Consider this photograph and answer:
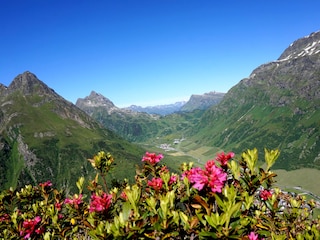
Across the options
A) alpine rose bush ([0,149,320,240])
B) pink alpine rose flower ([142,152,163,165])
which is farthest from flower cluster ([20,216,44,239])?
pink alpine rose flower ([142,152,163,165])

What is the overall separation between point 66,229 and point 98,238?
661 cm

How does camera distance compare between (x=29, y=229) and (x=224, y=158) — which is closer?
(x=224, y=158)

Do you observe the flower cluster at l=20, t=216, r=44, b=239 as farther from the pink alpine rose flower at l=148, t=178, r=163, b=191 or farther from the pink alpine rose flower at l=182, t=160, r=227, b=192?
the pink alpine rose flower at l=182, t=160, r=227, b=192

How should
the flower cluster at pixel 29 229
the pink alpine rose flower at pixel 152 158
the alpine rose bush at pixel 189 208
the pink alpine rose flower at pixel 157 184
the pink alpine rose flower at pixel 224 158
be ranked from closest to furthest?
the alpine rose bush at pixel 189 208
the pink alpine rose flower at pixel 224 158
the pink alpine rose flower at pixel 157 184
the flower cluster at pixel 29 229
the pink alpine rose flower at pixel 152 158

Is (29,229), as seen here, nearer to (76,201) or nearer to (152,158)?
(76,201)

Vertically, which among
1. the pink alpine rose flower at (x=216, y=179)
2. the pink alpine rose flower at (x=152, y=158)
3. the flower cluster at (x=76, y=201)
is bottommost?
the flower cluster at (x=76, y=201)

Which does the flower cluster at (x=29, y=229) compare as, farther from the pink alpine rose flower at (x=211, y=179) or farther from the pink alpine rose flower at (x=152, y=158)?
the pink alpine rose flower at (x=211, y=179)

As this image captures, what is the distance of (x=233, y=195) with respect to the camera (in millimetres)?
7098

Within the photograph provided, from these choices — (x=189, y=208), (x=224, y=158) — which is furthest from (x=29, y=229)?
(x=224, y=158)

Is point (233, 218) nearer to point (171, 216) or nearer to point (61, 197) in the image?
point (171, 216)

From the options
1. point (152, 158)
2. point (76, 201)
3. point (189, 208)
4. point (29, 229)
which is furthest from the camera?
point (76, 201)

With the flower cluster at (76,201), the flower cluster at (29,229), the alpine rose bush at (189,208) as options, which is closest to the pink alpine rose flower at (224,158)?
the alpine rose bush at (189,208)

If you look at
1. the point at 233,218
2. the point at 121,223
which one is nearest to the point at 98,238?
the point at 121,223

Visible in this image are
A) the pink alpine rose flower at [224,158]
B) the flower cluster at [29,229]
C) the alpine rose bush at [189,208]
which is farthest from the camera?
the flower cluster at [29,229]
